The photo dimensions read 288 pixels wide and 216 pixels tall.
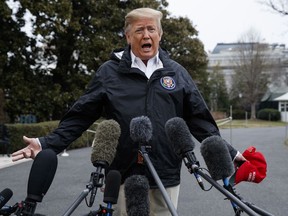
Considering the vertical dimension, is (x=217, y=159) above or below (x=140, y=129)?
below

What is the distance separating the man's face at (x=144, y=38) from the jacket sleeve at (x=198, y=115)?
333 millimetres

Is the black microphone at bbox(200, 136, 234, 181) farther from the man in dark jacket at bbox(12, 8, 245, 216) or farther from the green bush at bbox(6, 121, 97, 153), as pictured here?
the green bush at bbox(6, 121, 97, 153)

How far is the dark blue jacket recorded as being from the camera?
2695mm

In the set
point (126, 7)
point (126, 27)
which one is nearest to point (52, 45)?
point (126, 7)

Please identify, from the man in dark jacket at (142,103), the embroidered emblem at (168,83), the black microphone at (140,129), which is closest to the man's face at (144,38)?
the man in dark jacket at (142,103)

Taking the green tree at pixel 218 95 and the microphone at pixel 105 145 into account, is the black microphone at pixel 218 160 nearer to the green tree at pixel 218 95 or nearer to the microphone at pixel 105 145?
the microphone at pixel 105 145

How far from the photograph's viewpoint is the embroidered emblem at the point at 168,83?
2.75 metres

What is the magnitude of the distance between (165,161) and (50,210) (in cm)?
472

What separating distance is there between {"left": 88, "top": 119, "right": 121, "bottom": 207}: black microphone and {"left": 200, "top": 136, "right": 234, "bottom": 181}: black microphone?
0.49m

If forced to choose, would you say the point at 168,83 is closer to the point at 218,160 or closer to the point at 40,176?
the point at 218,160

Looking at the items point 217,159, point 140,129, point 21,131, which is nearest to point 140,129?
point 140,129

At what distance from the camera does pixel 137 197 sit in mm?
2350

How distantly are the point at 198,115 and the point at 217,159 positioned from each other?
1.99 ft

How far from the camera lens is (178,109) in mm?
2814
